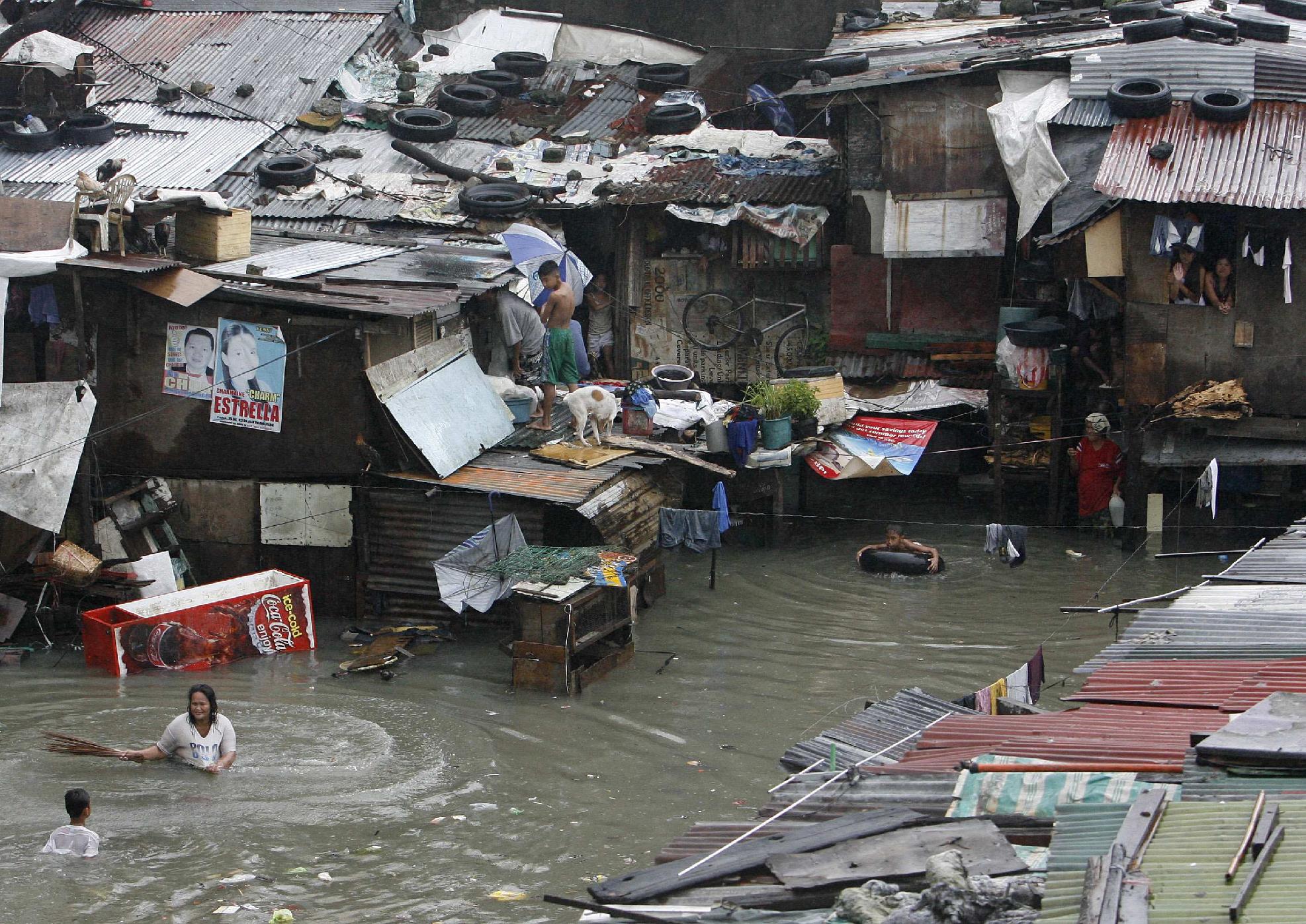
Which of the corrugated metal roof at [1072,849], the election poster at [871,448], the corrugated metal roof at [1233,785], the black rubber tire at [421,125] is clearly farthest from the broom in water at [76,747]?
the black rubber tire at [421,125]

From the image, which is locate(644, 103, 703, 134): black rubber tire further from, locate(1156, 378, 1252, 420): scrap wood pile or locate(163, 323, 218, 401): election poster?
locate(163, 323, 218, 401): election poster

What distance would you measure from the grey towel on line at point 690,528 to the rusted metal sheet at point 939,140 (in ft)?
19.6

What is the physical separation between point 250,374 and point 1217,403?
10.6 metres

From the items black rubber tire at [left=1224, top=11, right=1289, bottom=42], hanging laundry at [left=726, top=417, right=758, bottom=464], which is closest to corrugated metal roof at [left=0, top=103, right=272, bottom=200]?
hanging laundry at [left=726, top=417, right=758, bottom=464]

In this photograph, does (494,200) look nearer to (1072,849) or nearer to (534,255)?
(534,255)

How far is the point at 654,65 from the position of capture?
25.4 m

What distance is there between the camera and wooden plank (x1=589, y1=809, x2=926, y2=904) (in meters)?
5.82

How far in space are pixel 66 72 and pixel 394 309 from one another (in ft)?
36.4

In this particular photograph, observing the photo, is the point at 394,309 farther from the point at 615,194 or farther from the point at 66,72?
the point at 66,72

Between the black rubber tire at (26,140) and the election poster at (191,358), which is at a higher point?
the black rubber tire at (26,140)

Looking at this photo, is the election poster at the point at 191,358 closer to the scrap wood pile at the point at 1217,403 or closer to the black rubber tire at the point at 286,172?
the black rubber tire at the point at 286,172

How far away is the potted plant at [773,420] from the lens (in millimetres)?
18156

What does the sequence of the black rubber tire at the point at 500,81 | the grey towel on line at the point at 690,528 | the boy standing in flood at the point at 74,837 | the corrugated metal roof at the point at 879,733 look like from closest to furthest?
the corrugated metal roof at the point at 879,733
the boy standing in flood at the point at 74,837
the grey towel on line at the point at 690,528
the black rubber tire at the point at 500,81

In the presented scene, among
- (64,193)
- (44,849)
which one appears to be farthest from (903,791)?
(64,193)
